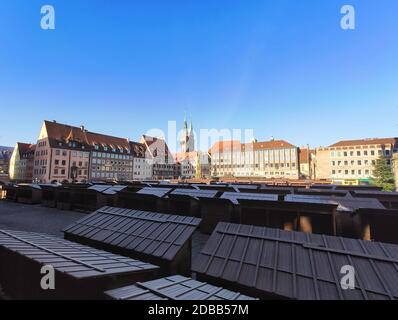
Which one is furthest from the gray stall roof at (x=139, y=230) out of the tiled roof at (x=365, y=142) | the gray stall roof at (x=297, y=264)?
the tiled roof at (x=365, y=142)

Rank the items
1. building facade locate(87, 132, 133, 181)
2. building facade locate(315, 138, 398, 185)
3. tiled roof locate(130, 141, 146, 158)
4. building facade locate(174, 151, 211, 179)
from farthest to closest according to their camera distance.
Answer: building facade locate(174, 151, 211, 179) → tiled roof locate(130, 141, 146, 158) → building facade locate(87, 132, 133, 181) → building facade locate(315, 138, 398, 185)

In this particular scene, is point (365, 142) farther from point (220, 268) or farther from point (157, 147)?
point (220, 268)

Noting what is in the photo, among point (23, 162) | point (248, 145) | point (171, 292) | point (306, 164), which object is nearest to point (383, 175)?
point (306, 164)

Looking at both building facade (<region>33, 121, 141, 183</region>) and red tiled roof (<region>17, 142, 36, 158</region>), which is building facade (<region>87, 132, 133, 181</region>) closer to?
building facade (<region>33, 121, 141, 183</region>)

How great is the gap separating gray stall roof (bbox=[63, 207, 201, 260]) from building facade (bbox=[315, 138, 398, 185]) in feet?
254

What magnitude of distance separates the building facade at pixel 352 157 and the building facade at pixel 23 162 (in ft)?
342

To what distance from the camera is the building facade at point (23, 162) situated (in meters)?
80.9

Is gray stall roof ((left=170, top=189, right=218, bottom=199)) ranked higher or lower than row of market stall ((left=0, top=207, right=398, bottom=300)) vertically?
higher

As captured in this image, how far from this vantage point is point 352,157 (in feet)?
266

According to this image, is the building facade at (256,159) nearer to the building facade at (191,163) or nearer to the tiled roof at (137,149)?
the building facade at (191,163)

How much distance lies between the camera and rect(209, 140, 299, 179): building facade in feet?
297

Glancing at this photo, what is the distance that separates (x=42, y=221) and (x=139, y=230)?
745 inches

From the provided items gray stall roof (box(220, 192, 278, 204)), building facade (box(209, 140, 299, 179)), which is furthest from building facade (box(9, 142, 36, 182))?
gray stall roof (box(220, 192, 278, 204))
